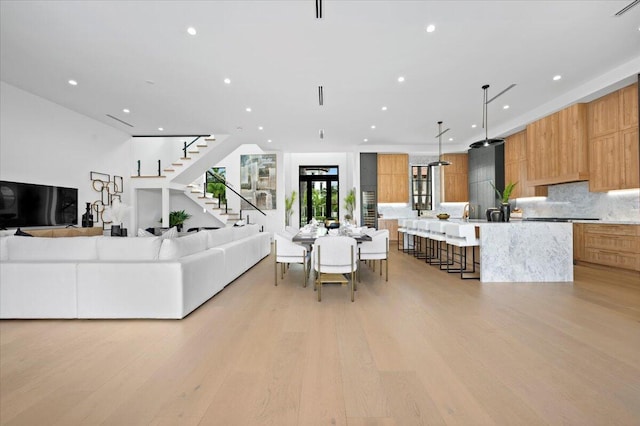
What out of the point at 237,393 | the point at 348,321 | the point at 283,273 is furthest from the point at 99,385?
the point at 283,273

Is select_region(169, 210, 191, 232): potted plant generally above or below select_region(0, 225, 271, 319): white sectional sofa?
above

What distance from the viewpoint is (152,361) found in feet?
7.13

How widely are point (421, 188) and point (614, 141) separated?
18.6 feet

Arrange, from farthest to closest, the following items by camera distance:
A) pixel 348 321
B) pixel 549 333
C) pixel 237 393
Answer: pixel 348 321 < pixel 549 333 < pixel 237 393

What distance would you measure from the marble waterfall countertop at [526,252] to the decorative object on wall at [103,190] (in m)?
8.48

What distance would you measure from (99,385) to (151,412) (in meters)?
0.56

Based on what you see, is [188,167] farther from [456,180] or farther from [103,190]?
[456,180]

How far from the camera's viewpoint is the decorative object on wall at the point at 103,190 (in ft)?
24.9

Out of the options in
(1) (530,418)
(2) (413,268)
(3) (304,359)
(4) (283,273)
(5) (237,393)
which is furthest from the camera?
(2) (413,268)

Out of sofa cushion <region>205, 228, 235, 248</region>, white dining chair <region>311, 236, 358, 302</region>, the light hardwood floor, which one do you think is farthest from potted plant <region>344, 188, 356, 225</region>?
the light hardwood floor

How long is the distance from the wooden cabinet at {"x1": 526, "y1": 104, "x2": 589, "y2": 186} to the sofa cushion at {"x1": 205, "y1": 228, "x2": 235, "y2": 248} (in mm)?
6778

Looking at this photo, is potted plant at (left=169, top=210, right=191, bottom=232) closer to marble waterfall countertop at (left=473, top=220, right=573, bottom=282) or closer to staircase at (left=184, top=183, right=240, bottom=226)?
staircase at (left=184, top=183, right=240, bottom=226)

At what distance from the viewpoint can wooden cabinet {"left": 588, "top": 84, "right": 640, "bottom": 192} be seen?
4.99 m

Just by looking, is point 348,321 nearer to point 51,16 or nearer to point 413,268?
point 413,268
